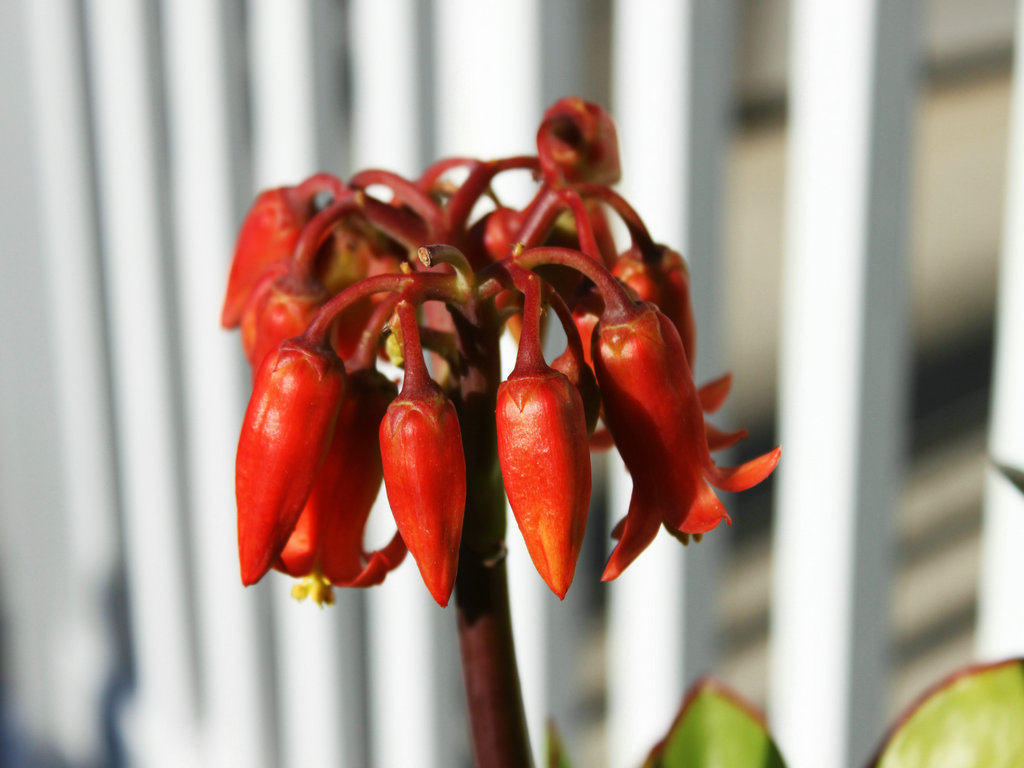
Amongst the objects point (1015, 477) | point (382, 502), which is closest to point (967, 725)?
point (1015, 477)

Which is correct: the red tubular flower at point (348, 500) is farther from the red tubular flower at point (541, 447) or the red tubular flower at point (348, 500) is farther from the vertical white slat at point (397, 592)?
the vertical white slat at point (397, 592)

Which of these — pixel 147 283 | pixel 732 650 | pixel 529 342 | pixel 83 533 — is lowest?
pixel 732 650

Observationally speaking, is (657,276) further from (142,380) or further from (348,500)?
(142,380)

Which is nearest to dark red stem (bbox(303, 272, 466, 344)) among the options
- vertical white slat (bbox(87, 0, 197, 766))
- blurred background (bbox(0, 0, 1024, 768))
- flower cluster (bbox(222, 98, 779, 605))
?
flower cluster (bbox(222, 98, 779, 605))

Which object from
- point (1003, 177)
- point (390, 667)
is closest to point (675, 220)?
point (390, 667)

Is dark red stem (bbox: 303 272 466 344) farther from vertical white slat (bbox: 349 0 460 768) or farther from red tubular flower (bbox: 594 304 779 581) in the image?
vertical white slat (bbox: 349 0 460 768)

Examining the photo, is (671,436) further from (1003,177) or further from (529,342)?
(1003,177)
